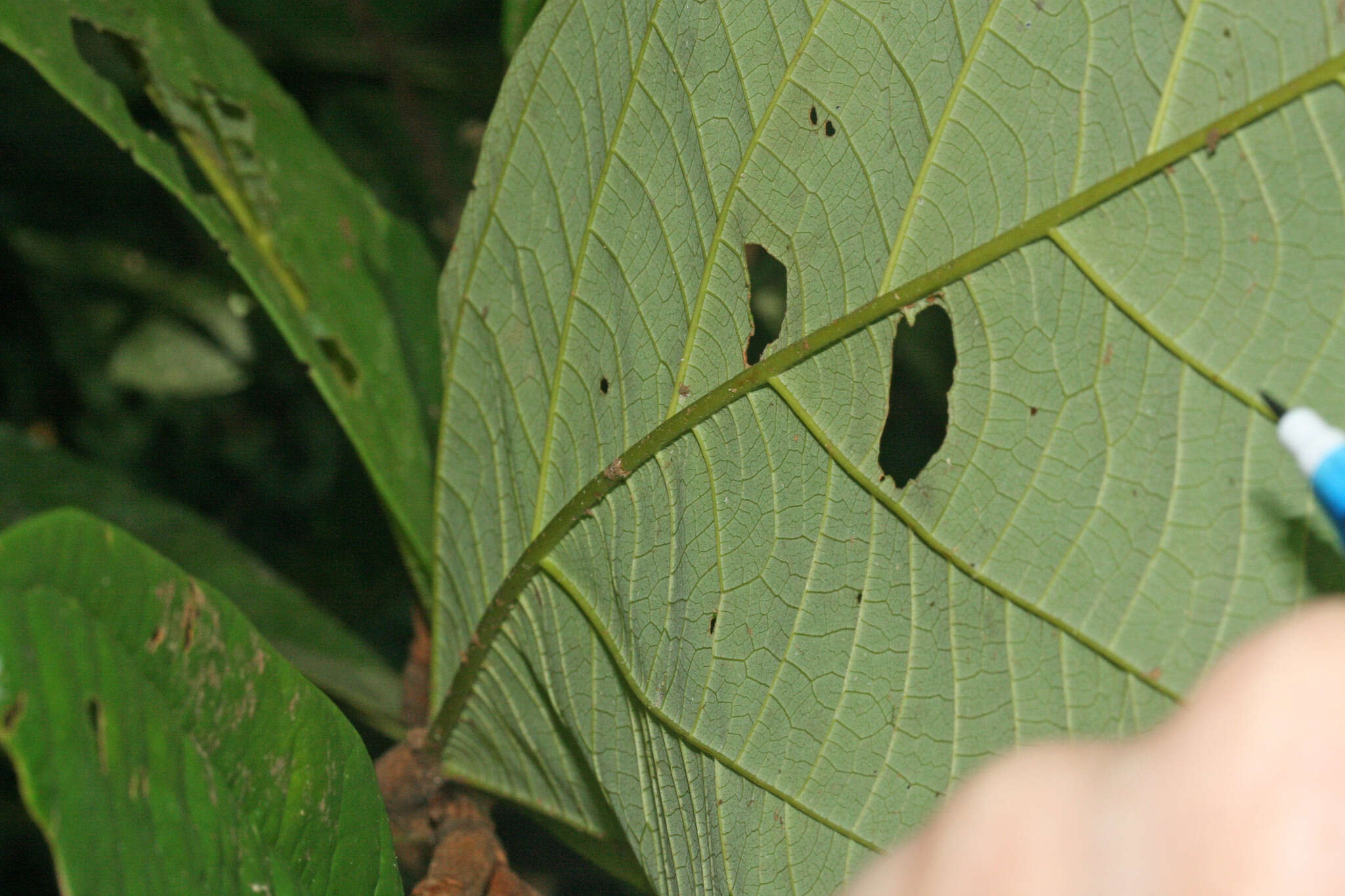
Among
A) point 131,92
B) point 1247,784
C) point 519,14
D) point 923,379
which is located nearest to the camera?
point 1247,784

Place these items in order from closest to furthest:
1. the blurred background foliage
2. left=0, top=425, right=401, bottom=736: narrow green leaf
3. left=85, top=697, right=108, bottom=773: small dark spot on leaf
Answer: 1. left=85, top=697, right=108, bottom=773: small dark spot on leaf
2. left=0, top=425, right=401, bottom=736: narrow green leaf
3. the blurred background foliage

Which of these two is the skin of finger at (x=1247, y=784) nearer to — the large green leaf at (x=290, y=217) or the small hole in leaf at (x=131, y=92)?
the large green leaf at (x=290, y=217)

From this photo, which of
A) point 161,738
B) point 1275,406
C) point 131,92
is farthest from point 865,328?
point 131,92

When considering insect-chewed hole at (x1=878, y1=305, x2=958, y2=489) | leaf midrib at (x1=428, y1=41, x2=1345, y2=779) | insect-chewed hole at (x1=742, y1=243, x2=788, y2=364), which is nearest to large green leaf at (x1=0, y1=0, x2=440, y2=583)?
leaf midrib at (x1=428, y1=41, x2=1345, y2=779)

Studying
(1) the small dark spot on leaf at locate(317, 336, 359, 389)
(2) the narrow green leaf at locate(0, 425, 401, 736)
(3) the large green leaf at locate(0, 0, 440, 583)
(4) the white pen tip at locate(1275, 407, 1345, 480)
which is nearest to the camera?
(4) the white pen tip at locate(1275, 407, 1345, 480)

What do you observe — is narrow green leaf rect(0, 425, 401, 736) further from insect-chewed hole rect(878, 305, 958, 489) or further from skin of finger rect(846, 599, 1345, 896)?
skin of finger rect(846, 599, 1345, 896)

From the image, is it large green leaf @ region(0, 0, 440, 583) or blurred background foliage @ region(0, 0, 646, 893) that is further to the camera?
blurred background foliage @ region(0, 0, 646, 893)

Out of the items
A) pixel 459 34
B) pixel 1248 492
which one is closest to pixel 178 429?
pixel 459 34

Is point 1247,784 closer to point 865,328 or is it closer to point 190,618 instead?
point 865,328
